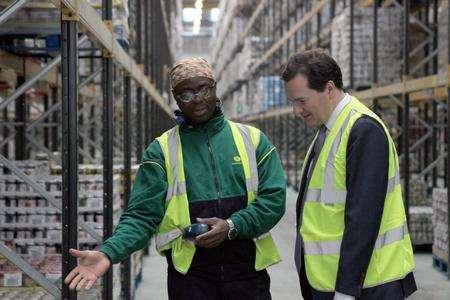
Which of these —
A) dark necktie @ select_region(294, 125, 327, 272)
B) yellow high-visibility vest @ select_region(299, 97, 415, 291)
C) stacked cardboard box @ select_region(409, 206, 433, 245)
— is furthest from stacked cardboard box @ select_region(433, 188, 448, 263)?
yellow high-visibility vest @ select_region(299, 97, 415, 291)

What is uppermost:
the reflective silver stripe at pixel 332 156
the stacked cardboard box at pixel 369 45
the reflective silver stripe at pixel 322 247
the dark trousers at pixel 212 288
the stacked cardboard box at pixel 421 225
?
the stacked cardboard box at pixel 369 45

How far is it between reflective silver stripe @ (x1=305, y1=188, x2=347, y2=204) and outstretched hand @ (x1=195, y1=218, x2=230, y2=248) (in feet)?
1.14

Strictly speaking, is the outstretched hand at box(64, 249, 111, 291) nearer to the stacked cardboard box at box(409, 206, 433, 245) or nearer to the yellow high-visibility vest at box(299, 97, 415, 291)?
the yellow high-visibility vest at box(299, 97, 415, 291)

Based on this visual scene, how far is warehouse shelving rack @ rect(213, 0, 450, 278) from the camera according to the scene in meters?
8.08

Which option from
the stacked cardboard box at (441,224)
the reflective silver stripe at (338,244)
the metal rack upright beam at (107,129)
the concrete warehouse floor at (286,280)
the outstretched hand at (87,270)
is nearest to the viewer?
the outstretched hand at (87,270)

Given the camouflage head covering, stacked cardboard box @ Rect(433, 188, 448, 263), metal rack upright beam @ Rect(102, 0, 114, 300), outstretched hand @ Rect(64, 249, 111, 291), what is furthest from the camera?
stacked cardboard box @ Rect(433, 188, 448, 263)

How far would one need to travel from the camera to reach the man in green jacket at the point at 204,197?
8.44ft

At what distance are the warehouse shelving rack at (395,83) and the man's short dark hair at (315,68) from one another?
444 cm

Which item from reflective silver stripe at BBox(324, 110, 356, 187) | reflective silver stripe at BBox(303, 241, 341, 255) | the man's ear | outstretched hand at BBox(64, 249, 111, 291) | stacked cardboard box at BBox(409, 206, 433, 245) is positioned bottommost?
stacked cardboard box at BBox(409, 206, 433, 245)

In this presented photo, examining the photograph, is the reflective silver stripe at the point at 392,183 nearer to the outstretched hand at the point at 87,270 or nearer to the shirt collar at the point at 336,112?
the shirt collar at the point at 336,112

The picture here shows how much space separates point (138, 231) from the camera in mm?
2564

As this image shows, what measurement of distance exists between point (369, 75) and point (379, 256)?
8221mm

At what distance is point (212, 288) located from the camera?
2619mm

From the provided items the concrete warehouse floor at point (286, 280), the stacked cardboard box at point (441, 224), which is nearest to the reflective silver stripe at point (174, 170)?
the concrete warehouse floor at point (286, 280)
